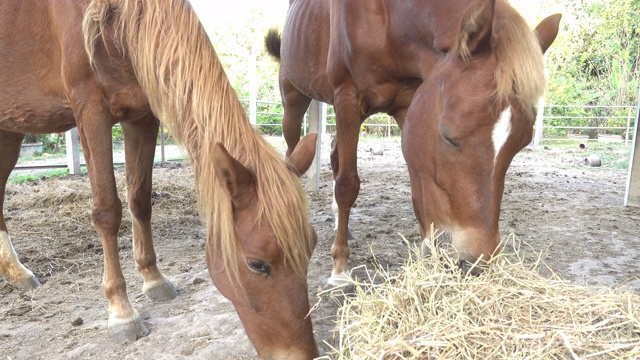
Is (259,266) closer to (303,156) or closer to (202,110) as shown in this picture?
(303,156)

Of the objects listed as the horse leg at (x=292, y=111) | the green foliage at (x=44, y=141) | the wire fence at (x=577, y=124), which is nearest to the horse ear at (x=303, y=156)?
the horse leg at (x=292, y=111)

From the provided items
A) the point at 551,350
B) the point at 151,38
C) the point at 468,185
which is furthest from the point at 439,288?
the point at 151,38

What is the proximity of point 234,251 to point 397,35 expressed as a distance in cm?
162

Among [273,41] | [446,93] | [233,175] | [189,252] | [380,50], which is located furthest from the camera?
[273,41]

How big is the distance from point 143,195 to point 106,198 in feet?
1.50

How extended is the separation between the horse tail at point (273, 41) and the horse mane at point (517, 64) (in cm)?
382

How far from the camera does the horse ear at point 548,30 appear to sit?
2113mm

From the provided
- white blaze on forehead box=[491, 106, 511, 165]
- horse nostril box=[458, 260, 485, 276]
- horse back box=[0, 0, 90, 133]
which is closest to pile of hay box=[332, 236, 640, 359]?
horse nostril box=[458, 260, 485, 276]

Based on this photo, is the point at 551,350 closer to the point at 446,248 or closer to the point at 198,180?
the point at 446,248

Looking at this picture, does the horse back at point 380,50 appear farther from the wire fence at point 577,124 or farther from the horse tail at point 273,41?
the wire fence at point 577,124

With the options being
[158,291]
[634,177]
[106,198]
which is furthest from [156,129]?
[634,177]

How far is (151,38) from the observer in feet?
6.10

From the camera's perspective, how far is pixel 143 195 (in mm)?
2578

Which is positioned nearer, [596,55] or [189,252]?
[189,252]
